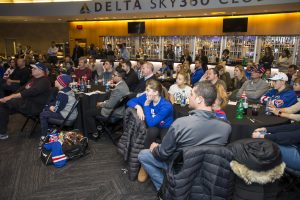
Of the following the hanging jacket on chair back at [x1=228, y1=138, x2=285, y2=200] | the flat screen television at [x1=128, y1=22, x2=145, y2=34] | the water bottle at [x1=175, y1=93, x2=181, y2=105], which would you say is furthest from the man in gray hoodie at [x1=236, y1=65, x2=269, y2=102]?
the flat screen television at [x1=128, y1=22, x2=145, y2=34]

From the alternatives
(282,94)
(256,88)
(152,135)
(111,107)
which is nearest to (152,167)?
(152,135)

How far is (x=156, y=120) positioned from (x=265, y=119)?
1421mm

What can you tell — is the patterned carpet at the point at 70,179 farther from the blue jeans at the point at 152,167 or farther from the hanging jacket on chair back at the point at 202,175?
the hanging jacket on chair back at the point at 202,175

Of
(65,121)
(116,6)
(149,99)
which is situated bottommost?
(65,121)

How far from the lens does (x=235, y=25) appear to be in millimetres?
11625

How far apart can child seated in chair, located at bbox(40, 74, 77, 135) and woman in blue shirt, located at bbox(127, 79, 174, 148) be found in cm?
146

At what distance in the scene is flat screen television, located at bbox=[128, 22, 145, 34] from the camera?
46.4 feet

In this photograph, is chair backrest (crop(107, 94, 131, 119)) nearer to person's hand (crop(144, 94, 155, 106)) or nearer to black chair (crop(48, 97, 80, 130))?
black chair (crop(48, 97, 80, 130))

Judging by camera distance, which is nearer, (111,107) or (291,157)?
(291,157)

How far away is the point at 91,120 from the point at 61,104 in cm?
64

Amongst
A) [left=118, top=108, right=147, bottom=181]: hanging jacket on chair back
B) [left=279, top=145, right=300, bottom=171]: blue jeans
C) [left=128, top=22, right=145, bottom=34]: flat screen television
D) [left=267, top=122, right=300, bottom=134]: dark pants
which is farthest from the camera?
[left=128, top=22, right=145, bottom=34]: flat screen television

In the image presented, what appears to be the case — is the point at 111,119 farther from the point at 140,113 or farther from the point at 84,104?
the point at 140,113

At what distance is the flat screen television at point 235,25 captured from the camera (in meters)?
11.5

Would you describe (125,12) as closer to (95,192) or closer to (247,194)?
(95,192)
